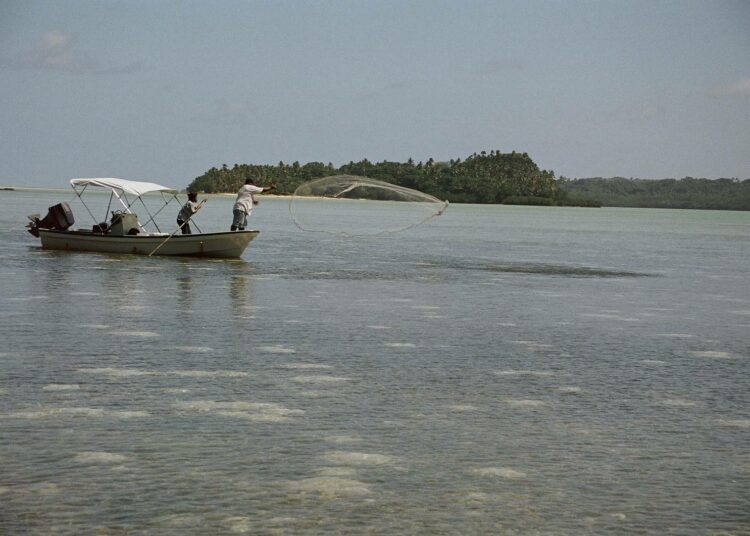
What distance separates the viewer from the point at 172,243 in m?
38.2

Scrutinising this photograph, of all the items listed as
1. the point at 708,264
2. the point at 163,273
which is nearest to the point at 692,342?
the point at 163,273

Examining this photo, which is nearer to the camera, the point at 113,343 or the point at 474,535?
the point at 474,535

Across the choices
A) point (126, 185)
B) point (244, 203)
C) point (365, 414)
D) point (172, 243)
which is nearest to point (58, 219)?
point (126, 185)

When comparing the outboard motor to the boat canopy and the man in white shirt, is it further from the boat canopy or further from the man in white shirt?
the man in white shirt

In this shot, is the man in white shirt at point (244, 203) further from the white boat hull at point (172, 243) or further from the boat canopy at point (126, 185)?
the boat canopy at point (126, 185)

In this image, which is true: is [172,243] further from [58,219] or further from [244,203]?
[58,219]

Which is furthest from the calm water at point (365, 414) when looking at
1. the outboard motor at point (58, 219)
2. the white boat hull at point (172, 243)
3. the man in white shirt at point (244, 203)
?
the outboard motor at point (58, 219)

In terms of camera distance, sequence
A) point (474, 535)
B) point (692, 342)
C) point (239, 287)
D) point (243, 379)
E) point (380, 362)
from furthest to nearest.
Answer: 1. point (239, 287)
2. point (692, 342)
3. point (380, 362)
4. point (243, 379)
5. point (474, 535)

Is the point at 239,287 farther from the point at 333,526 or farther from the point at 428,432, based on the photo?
the point at 333,526

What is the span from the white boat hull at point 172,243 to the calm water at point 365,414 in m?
10.6

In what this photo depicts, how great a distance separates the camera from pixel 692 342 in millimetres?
20156

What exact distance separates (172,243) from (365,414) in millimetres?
26644

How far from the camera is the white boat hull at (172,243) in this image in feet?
124

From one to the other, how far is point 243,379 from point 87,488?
5378 mm
